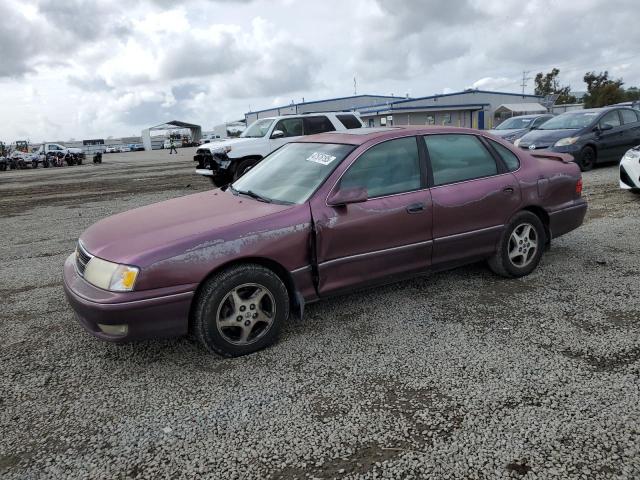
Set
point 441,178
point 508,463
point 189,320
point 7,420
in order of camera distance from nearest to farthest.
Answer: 1. point 508,463
2. point 7,420
3. point 189,320
4. point 441,178

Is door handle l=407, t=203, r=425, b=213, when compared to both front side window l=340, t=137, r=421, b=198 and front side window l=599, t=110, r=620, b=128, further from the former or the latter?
front side window l=599, t=110, r=620, b=128

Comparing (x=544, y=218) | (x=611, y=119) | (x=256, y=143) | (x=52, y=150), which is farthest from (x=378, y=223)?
(x=52, y=150)

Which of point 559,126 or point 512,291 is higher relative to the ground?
point 559,126

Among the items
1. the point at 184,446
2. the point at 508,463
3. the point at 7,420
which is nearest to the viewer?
the point at 508,463

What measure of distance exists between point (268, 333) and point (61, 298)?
252cm

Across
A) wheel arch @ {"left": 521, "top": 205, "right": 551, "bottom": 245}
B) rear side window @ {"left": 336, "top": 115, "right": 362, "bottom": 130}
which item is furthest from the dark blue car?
wheel arch @ {"left": 521, "top": 205, "right": 551, "bottom": 245}

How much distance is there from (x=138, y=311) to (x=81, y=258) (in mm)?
865

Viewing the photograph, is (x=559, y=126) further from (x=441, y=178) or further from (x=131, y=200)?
(x=131, y=200)

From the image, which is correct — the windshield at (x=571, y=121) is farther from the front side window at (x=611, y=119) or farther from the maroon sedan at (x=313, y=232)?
the maroon sedan at (x=313, y=232)

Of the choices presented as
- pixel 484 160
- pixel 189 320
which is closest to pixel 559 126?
pixel 484 160

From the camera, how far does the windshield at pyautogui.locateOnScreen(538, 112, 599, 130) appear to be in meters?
11.8

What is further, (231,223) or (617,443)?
(231,223)

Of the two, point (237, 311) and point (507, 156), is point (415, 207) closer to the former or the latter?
point (507, 156)

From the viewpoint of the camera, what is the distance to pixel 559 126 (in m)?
12.3
